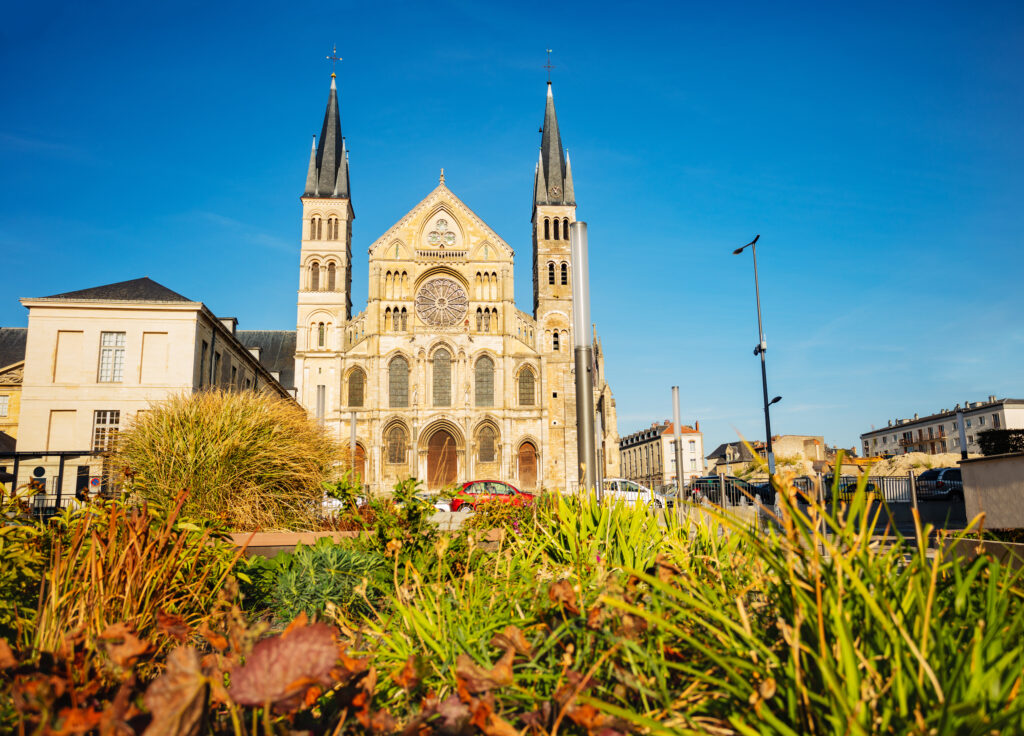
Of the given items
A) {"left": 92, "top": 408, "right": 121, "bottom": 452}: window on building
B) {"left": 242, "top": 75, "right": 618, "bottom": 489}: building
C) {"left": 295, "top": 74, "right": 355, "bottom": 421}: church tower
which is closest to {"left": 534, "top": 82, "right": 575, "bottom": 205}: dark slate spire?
{"left": 242, "top": 75, "right": 618, "bottom": 489}: building

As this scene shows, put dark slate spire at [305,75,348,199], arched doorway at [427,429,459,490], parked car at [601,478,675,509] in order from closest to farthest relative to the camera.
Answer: parked car at [601,478,675,509] → arched doorway at [427,429,459,490] → dark slate spire at [305,75,348,199]

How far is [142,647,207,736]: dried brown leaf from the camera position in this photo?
1.24m

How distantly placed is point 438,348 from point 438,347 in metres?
0.06

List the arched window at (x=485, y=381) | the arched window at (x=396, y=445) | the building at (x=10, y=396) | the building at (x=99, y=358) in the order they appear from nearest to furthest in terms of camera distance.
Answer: the building at (x=99, y=358) → the building at (x=10, y=396) → the arched window at (x=396, y=445) → the arched window at (x=485, y=381)

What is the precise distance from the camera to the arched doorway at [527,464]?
1619 inches

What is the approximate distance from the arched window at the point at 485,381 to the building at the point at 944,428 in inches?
1423

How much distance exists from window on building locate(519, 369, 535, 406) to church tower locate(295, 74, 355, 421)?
11.4 meters

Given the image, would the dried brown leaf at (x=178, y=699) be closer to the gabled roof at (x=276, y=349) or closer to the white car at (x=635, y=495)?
the white car at (x=635, y=495)

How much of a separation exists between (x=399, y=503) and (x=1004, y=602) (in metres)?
4.33

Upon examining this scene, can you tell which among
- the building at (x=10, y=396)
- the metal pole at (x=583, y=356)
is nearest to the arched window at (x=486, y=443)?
the building at (x=10, y=396)

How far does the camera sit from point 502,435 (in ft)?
133

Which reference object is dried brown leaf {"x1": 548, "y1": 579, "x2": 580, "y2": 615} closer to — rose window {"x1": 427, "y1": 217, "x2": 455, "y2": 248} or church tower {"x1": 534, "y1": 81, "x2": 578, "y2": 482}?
church tower {"x1": 534, "y1": 81, "x2": 578, "y2": 482}

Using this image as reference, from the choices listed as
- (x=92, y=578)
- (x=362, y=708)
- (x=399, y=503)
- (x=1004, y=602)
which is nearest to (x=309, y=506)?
(x=399, y=503)

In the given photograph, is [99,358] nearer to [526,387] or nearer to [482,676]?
[526,387]
